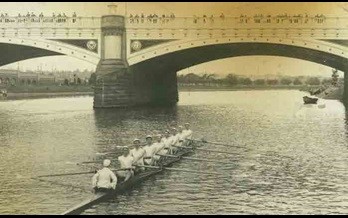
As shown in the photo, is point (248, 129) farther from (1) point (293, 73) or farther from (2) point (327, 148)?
(2) point (327, 148)

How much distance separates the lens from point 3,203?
16.3 feet

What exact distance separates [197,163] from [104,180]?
79.9 inches

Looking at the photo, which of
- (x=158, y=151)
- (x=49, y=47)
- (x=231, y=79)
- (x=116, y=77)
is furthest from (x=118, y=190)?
(x=49, y=47)

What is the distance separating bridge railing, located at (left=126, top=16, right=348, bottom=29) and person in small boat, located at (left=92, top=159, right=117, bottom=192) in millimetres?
2602

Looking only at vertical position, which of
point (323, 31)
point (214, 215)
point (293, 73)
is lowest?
point (214, 215)

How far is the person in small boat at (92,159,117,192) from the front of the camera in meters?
5.00

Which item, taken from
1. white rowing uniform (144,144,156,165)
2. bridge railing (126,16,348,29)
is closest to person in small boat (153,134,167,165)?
white rowing uniform (144,144,156,165)

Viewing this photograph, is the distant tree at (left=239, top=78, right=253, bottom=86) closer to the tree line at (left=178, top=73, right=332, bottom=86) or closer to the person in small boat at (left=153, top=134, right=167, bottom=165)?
the tree line at (left=178, top=73, right=332, bottom=86)

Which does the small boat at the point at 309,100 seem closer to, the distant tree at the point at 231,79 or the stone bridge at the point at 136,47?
the stone bridge at the point at 136,47

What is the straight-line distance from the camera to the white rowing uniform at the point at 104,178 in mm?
5004

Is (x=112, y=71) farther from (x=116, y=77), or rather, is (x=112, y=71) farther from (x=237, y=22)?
(x=237, y=22)

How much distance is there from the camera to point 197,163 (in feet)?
22.4

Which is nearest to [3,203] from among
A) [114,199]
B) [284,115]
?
[114,199]

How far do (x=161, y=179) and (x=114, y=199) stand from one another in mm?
951
